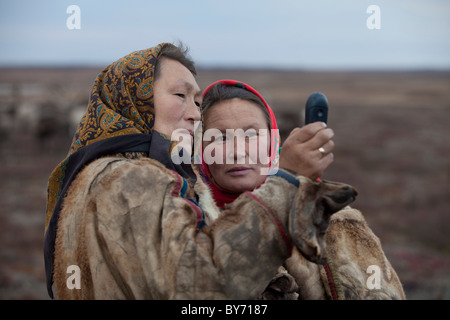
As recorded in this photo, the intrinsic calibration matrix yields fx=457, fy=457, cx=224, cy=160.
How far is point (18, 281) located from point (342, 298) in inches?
407

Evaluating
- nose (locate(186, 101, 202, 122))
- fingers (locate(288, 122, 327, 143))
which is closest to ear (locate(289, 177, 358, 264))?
fingers (locate(288, 122, 327, 143))

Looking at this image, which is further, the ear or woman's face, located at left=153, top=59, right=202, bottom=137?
woman's face, located at left=153, top=59, right=202, bottom=137

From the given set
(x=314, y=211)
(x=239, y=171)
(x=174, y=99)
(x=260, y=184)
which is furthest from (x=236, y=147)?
(x=314, y=211)

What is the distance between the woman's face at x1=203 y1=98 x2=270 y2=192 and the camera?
2699mm

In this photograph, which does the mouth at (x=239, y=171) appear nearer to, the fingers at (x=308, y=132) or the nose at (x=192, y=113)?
the nose at (x=192, y=113)

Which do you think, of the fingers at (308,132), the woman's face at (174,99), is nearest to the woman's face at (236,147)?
the woman's face at (174,99)

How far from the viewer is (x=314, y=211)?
1829mm

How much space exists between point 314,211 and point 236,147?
0.94 meters

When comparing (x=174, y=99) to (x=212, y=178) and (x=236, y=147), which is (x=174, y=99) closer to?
(x=236, y=147)

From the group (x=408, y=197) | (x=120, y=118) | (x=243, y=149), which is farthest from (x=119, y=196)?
(x=408, y=197)

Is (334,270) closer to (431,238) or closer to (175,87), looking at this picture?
(175,87)

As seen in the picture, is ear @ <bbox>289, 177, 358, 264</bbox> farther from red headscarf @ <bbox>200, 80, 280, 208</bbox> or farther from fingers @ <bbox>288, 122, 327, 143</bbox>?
red headscarf @ <bbox>200, 80, 280, 208</bbox>

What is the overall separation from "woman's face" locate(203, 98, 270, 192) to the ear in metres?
0.85

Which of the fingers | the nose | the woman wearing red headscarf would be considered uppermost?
the nose
